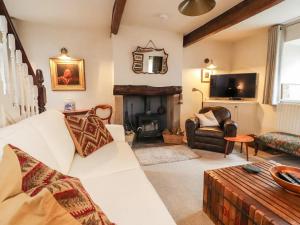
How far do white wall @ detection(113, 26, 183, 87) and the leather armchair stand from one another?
46.7 inches

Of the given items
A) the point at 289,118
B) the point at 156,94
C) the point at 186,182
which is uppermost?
the point at 156,94

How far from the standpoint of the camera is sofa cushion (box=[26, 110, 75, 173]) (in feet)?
4.18

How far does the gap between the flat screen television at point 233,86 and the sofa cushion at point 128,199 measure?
358cm

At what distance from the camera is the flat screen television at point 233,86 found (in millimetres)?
3887

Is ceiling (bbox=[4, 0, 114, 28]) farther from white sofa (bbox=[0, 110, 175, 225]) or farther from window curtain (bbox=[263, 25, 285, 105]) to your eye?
window curtain (bbox=[263, 25, 285, 105])

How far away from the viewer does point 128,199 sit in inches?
40.1

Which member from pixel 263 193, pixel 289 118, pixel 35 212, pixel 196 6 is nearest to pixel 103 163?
pixel 35 212

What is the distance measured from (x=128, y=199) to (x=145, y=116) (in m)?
2.89

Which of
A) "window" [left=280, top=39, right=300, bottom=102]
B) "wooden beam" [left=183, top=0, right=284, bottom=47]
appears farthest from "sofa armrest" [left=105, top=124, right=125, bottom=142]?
"window" [left=280, top=39, right=300, bottom=102]

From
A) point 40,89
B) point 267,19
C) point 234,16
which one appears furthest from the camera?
point 267,19

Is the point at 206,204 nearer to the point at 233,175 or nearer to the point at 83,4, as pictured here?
the point at 233,175

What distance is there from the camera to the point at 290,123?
3.15 m

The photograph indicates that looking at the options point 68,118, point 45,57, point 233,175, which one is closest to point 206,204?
point 233,175

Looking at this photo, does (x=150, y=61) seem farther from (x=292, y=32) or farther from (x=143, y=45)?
(x=292, y=32)
